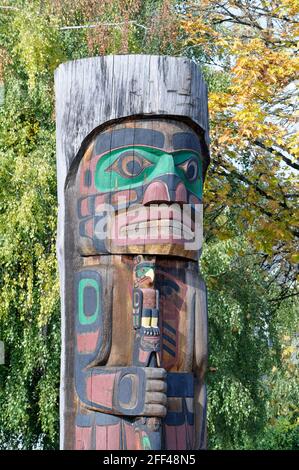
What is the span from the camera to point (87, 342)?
642cm

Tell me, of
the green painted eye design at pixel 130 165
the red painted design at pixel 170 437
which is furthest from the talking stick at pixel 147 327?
the green painted eye design at pixel 130 165

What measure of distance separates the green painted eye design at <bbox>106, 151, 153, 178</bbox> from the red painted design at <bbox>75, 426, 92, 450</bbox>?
177 cm

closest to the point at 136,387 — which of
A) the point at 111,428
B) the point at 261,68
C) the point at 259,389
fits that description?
the point at 111,428

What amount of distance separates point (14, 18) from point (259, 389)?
22.6ft

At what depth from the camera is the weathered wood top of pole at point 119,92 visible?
665cm

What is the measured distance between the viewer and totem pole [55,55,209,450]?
629cm

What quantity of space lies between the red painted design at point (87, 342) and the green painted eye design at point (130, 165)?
1139mm

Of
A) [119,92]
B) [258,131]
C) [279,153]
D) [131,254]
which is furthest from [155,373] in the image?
[279,153]

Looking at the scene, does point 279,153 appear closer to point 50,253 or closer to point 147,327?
point 50,253

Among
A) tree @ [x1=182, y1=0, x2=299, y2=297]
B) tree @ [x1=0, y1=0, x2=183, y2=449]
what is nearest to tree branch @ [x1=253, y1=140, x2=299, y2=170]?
tree @ [x1=182, y1=0, x2=299, y2=297]

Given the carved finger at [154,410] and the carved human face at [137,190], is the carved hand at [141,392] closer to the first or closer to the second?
the carved finger at [154,410]

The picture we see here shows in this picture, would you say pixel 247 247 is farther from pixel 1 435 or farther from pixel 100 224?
pixel 100 224

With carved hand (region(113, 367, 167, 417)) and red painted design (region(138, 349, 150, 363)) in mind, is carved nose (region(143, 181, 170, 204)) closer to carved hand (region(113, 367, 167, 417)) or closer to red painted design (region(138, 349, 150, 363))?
red painted design (region(138, 349, 150, 363))

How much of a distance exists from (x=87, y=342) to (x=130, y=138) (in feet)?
4.81
